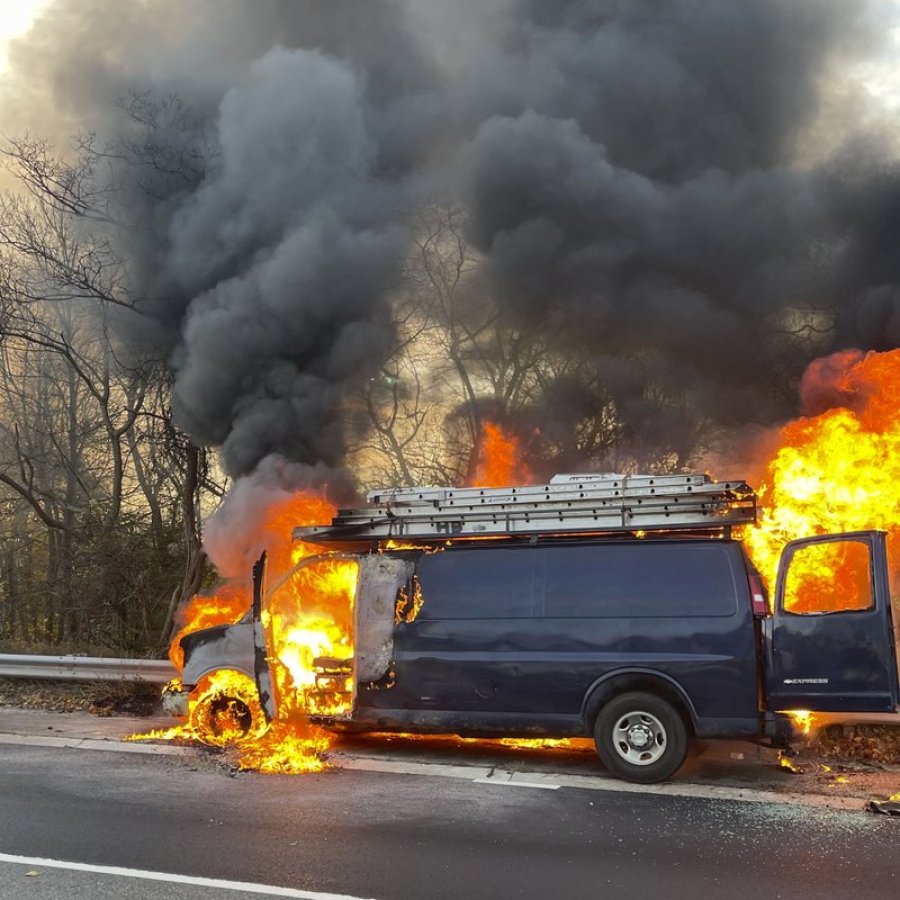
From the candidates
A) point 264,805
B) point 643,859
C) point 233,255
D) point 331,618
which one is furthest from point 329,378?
point 643,859

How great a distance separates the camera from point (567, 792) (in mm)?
5574

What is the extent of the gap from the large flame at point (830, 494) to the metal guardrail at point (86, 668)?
19.2ft

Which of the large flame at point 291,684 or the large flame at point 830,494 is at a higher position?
the large flame at point 830,494

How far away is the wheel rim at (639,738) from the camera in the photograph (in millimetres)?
5785

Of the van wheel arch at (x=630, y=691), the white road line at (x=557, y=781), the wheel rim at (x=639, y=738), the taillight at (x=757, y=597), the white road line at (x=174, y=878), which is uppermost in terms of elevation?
the taillight at (x=757, y=597)

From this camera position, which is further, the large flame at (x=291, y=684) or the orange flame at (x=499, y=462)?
the orange flame at (x=499, y=462)

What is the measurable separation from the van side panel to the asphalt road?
0.57m

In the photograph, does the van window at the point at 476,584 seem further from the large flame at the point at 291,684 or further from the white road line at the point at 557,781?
the white road line at the point at 557,781

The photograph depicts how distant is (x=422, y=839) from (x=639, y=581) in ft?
8.03

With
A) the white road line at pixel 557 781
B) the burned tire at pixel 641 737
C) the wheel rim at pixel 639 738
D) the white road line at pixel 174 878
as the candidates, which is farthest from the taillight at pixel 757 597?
the white road line at pixel 174 878

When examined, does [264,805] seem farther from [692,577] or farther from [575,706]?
[692,577]

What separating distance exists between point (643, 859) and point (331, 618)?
A: 337 centimetres

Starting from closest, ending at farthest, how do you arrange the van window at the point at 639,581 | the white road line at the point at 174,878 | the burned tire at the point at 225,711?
the white road line at the point at 174,878
the van window at the point at 639,581
the burned tire at the point at 225,711

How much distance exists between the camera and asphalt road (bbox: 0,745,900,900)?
12.6 feet
